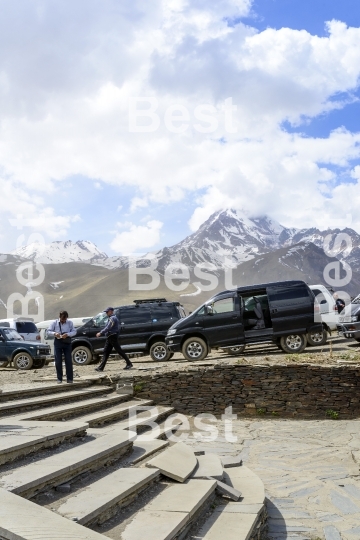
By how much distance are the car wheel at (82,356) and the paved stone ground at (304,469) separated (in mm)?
8570

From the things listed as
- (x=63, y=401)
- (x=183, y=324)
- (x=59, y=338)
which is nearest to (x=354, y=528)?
(x=63, y=401)

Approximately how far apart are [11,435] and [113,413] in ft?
12.7

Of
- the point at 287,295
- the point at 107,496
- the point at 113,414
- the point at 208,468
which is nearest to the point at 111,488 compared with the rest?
the point at 107,496

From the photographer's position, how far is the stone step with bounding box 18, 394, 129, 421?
27.2 ft

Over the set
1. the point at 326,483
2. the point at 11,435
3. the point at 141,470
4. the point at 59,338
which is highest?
the point at 59,338

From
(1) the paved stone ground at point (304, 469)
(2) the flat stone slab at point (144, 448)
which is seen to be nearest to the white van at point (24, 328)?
(1) the paved stone ground at point (304, 469)

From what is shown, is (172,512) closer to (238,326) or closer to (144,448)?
(144,448)

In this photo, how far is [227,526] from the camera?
17.2ft

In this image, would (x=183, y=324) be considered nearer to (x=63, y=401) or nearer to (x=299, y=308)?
(x=299, y=308)

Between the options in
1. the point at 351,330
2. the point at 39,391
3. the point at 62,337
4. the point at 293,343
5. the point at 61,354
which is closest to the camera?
the point at 39,391

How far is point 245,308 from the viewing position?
17500 mm

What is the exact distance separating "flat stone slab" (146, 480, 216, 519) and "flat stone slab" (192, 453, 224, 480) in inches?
11.3

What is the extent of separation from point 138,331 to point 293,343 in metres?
5.13

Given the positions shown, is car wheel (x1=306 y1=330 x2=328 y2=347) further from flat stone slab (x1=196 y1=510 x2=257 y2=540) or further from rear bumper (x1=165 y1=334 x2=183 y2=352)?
flat stone slab (x1=196 y1=510 x2=257 y2=540)
